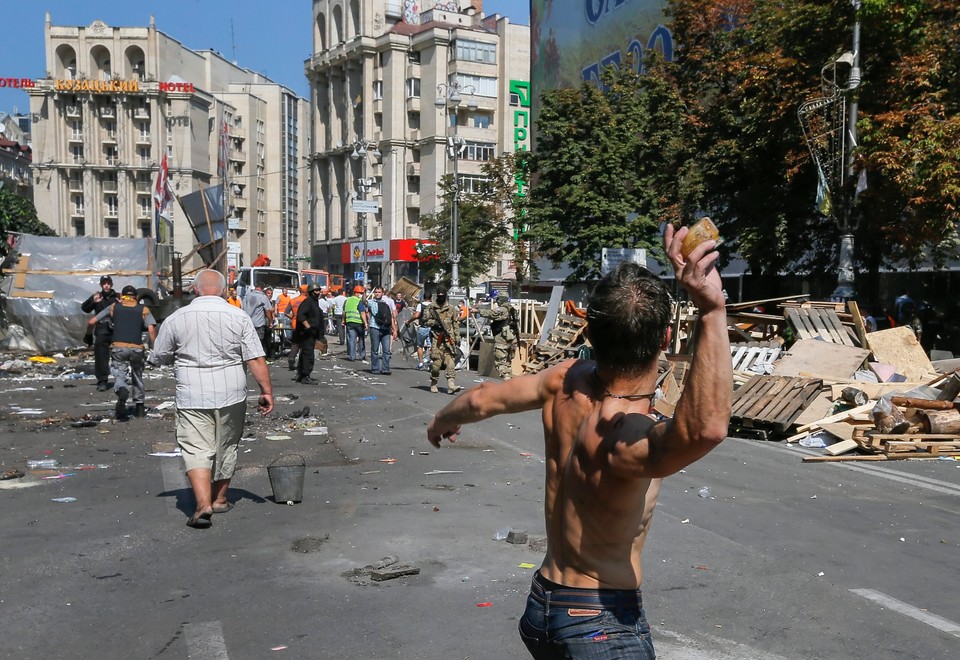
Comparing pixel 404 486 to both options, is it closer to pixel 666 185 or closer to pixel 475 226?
pixel 666 185

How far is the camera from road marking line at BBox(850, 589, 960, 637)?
4.92 metres

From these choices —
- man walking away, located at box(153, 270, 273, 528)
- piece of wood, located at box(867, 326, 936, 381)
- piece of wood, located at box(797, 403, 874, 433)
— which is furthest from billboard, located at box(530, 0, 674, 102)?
man walking away, located at box(153, 270, 273, 528)

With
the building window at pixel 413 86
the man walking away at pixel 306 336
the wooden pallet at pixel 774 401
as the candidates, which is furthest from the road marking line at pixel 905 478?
the building window at pixel 413 86

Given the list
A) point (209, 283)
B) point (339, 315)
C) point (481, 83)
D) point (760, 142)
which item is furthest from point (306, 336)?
point (481, 83)

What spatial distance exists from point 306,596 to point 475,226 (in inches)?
1680

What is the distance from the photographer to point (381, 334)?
2022cm

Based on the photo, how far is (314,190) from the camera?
86312 mm

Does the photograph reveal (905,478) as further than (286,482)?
Yes

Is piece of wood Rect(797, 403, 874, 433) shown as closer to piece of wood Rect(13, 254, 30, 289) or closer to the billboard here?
piece of wood Rect(13, 254, 30, 289)

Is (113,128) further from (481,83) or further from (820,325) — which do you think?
(820,325)

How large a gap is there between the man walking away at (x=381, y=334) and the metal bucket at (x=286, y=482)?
12202mm

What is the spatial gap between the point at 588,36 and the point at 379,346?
109 ft

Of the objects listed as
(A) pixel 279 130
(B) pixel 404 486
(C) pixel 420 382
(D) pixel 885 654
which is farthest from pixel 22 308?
(A) pixel 279 130

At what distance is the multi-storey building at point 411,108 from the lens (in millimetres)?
75812
